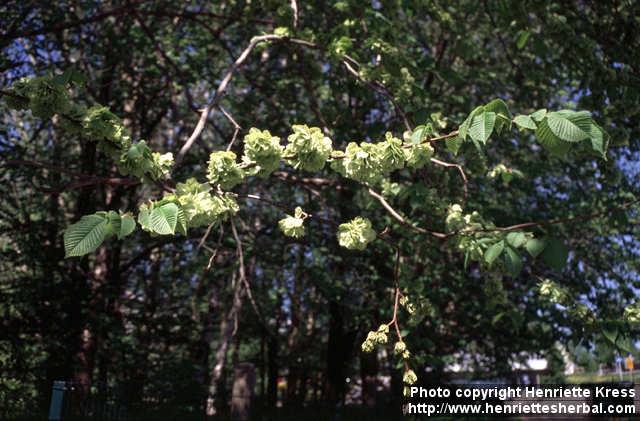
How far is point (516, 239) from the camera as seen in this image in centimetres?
260

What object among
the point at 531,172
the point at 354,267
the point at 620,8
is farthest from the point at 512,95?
the point at 354,267

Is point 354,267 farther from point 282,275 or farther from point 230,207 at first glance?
point 230,207

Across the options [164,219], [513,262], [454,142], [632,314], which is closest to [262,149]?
[164,219]

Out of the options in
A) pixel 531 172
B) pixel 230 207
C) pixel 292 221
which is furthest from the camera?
pixel 531 172

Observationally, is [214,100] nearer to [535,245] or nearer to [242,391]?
[535,245]

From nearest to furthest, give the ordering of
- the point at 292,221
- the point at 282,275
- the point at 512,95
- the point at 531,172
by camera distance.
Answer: the point at 292,221 < the point at 531,172 < the point at 512,95 < the point at 282,275

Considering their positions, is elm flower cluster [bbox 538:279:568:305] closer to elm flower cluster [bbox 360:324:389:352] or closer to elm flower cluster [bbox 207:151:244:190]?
elm flower cluster [bbox 360:324:389:352]

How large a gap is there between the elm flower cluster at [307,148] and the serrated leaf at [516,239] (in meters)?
1.03

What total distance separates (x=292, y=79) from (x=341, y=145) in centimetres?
142

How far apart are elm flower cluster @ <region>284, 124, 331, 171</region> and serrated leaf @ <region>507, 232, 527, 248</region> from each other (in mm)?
1030

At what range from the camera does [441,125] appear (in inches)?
137

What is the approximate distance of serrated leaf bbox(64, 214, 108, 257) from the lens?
67.5 inches

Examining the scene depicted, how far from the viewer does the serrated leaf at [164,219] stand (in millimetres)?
1746

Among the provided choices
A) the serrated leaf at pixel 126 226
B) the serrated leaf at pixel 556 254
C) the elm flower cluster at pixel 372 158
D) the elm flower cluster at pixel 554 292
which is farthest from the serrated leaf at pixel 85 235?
the elm flower cluster at pixel 554 292
